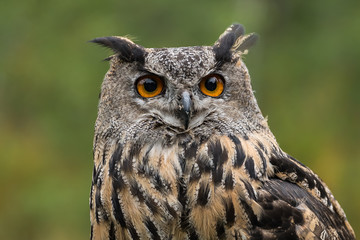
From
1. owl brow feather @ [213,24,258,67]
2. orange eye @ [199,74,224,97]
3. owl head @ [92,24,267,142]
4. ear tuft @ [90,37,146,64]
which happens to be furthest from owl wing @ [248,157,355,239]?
ear tuft @ [90,37,146,64]

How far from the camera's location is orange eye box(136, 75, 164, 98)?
2.43 metres

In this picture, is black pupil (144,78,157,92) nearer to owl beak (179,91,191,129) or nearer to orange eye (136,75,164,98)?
orange eye (136,75,164,98)

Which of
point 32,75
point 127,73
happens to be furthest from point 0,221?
point 127,73

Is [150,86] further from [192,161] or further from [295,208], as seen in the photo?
[295,208]

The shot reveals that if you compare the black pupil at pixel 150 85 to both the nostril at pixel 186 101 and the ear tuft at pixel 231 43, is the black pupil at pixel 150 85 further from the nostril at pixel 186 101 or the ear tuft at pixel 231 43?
the ear tuft at pixel 231 43

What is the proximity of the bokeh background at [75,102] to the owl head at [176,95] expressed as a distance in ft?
11.0

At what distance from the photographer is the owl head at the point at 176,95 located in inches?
93.1

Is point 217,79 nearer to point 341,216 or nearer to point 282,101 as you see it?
point 341,216

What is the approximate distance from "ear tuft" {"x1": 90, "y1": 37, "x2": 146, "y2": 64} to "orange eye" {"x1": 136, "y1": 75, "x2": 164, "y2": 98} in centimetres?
8

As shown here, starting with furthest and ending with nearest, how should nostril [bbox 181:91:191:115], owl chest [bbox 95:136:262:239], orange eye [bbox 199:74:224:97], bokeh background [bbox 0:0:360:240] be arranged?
1. bokeh background [bbox 0:0:360:240]
2. orange eye [bbox 199:74:224:97]
3. nostril [bbox 181:91:191:115]
4. owl chest [bbox 95:136:262:239]

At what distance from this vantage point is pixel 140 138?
2.38m

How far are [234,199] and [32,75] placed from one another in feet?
15.2

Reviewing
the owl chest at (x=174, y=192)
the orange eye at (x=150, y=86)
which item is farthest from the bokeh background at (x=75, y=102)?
the owl chest at (x=174, y=192)

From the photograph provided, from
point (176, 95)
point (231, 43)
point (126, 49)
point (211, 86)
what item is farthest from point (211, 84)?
point (126, 49)
